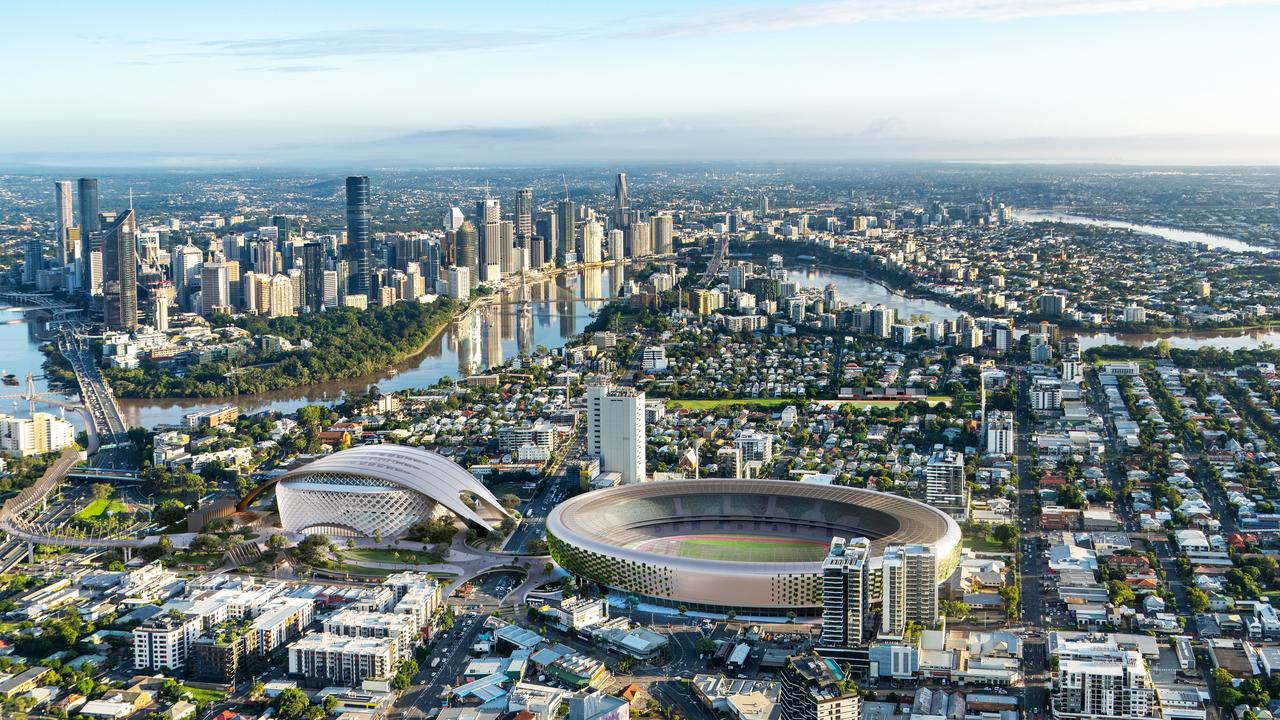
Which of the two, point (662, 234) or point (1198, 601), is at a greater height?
point (662, 234)

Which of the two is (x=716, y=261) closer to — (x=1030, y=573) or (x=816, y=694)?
(x=1030, y=573)

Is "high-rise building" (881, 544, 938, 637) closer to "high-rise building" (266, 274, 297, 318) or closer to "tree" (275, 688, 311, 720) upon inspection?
"tree" (275, 688, 311, 720)

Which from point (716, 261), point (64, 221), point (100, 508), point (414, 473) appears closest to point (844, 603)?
point (414, 473)

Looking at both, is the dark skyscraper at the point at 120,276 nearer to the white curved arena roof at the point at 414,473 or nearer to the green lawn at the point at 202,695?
the white curved arena roof at the point at 414,473

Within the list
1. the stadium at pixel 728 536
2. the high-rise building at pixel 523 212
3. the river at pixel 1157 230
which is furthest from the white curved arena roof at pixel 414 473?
the high-rise building at pixel 523 212

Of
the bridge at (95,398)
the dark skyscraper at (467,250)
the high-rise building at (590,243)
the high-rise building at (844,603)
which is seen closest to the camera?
the high-rise building at (844,603)

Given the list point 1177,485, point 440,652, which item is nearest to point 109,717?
point 440,652
